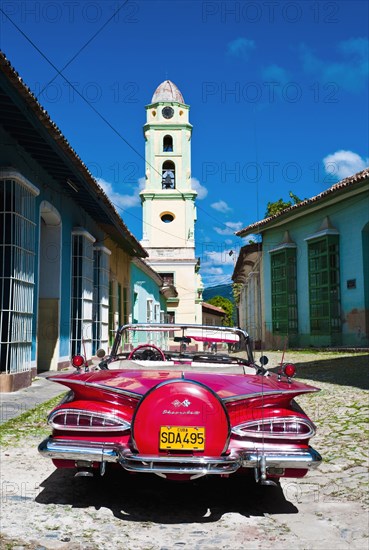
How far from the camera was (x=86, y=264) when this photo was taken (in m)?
13.2

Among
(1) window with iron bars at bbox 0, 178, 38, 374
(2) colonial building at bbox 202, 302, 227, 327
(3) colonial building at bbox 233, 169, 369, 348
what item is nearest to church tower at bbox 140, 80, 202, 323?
(2) colonial building at bbox 202, 302, 227, 327

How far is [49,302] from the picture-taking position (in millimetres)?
11422

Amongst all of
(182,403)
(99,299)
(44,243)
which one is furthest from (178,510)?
(99,299)

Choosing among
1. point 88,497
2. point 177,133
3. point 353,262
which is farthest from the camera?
point 177,133

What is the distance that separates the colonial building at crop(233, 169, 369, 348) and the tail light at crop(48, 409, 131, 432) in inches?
422

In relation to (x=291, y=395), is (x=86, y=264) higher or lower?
higher

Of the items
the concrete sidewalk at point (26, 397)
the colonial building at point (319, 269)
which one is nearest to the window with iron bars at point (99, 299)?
the colonial building at point (319, 269)

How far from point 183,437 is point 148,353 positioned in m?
1.92

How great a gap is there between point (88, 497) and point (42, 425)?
2.48m

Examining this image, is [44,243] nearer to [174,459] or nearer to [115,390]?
[115,390]

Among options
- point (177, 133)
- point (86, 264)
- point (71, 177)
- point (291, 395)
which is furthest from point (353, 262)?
point (177, 133)

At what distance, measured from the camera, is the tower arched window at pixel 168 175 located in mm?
34656

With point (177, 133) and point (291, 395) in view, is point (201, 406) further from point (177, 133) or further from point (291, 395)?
point (177, 133)

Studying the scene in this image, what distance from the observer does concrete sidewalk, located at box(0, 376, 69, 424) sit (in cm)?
647
